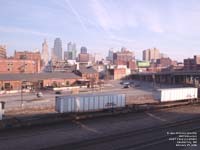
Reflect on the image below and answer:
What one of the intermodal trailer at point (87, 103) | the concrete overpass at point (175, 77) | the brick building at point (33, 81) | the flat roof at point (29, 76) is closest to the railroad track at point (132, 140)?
the intermodal trailer at point (87, 103)

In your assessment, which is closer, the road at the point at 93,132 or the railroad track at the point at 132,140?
the railroad track at the point at 132,140

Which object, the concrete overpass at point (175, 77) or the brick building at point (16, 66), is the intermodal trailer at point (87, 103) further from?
the concrete overpass at point (175, 77)

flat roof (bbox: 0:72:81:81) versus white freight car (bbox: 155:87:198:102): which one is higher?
flat roof (bbox: 0:72:81:81)

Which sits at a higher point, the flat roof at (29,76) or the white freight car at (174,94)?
the flat roof at (29,76)

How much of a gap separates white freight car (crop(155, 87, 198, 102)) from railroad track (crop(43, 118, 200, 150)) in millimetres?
20695

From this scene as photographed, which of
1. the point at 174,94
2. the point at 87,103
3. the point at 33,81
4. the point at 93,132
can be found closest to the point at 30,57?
the point at 33,81

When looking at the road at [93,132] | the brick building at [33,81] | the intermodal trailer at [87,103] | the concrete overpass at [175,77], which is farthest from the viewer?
the concrete overpass at [175,77]

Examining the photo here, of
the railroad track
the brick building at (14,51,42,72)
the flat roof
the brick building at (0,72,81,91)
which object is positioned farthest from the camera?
the brick building at (14,51,42,72)

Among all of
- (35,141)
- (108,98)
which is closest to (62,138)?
(35,141)

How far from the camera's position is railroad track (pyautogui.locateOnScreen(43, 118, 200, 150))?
883 inches

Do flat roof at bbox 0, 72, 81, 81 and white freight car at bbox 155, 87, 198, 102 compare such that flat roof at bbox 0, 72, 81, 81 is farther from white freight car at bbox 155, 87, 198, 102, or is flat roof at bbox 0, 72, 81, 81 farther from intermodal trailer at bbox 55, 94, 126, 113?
intermodal trailer at bbox 55, 94, 126, 113

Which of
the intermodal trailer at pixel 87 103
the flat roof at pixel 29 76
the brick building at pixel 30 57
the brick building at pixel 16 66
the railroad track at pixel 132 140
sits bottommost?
the railroad track at pixel 132 140

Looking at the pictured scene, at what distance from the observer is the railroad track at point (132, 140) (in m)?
22.4

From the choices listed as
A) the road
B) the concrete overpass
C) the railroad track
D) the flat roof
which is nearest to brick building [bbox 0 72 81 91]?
the flat roof
